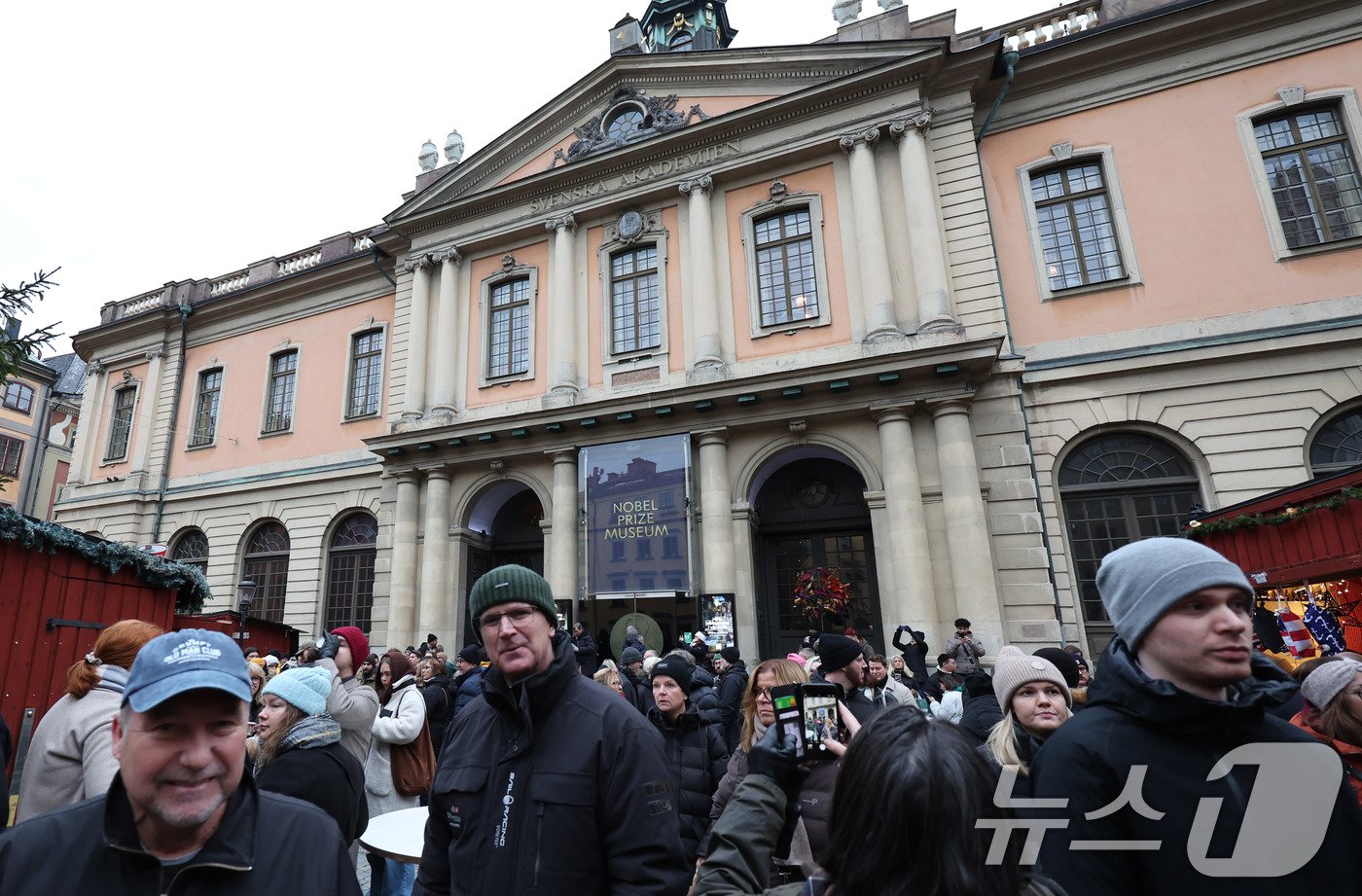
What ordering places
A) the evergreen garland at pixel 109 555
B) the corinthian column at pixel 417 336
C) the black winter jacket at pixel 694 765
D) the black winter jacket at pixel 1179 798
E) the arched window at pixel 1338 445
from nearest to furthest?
the black winter jacket at pixel 1179 798
the black winter jacket at pixel 694 765
the evergreen garland at pixel 109 555
the arched window at pixel 1338 445
the corinthian column at pixel 417 336

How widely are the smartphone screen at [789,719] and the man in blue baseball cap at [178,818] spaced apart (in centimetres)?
123

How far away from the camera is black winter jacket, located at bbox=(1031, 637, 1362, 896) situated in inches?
63.9

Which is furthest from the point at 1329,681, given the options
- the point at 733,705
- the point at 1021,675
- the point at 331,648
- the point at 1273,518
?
the point at 1273,518

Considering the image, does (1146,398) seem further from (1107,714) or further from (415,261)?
(415,261)

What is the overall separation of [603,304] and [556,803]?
14645mm

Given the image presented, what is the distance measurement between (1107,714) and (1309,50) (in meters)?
16.3

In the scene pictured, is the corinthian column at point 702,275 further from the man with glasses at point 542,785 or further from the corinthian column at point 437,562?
the man with glasses at point 542,785

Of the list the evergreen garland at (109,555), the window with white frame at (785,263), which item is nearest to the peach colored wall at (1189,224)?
the window with white frame at (785,263)

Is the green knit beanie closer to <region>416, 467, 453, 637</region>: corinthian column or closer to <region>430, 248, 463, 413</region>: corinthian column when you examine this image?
<region>416, 467, 453, 637</region>: corinthian column

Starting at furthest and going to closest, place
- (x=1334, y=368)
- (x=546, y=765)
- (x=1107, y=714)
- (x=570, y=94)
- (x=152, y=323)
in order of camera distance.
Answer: (x=152, y=323) → (x=570, y=94) → (x=1334, y=368) → (x=546, y=765) → (x=1107, y=714)

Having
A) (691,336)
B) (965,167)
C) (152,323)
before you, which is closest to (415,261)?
(691,336)

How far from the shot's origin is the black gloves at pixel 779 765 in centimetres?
186

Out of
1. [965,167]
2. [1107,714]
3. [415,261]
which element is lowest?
[1107,714]

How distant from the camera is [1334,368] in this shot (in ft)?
36.0
